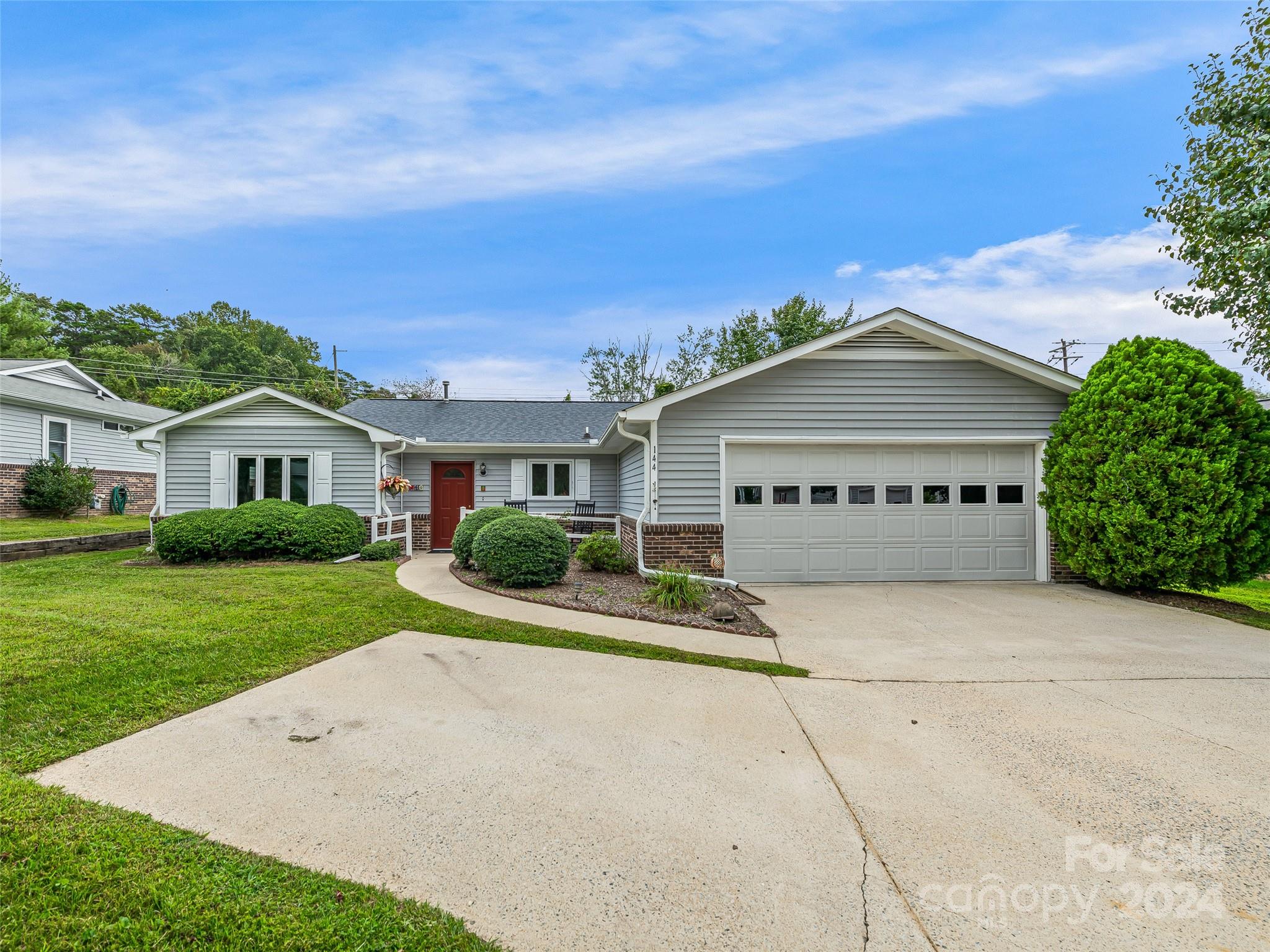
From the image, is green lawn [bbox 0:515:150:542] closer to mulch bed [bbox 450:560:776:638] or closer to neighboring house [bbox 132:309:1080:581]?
mulch bed [bbox 450:560:776:638]

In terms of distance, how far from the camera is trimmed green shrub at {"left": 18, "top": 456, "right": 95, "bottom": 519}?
15836 millimetres

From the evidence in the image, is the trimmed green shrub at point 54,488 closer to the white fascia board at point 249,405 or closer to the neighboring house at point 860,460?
the white fascia board at point 249,405

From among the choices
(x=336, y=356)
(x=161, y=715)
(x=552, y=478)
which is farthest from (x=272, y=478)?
(x=336, y=356)

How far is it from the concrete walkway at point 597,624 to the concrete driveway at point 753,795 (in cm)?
68

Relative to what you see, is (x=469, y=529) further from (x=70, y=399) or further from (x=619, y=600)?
(x=70, y=399)

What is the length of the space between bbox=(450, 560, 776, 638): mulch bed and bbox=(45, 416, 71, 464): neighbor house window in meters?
16.3

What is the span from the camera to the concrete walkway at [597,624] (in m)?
5.45

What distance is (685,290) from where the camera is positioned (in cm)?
2302

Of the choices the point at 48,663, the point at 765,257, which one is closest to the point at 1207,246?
the point at 765,257

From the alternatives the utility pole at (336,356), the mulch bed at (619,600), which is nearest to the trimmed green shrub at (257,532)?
the mulch bed at (619,600)

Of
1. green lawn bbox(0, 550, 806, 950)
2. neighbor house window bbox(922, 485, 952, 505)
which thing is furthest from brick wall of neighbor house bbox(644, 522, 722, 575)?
neighbor house window bbox(922, 485, 952, 505)

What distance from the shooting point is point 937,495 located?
950 centimetres

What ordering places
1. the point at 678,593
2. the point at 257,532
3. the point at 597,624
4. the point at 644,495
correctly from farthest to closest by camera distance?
the point at 257,532 → the point at 644,495 → the point at 678,593 → the point at 597,624

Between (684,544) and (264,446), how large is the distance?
32.1 ft
